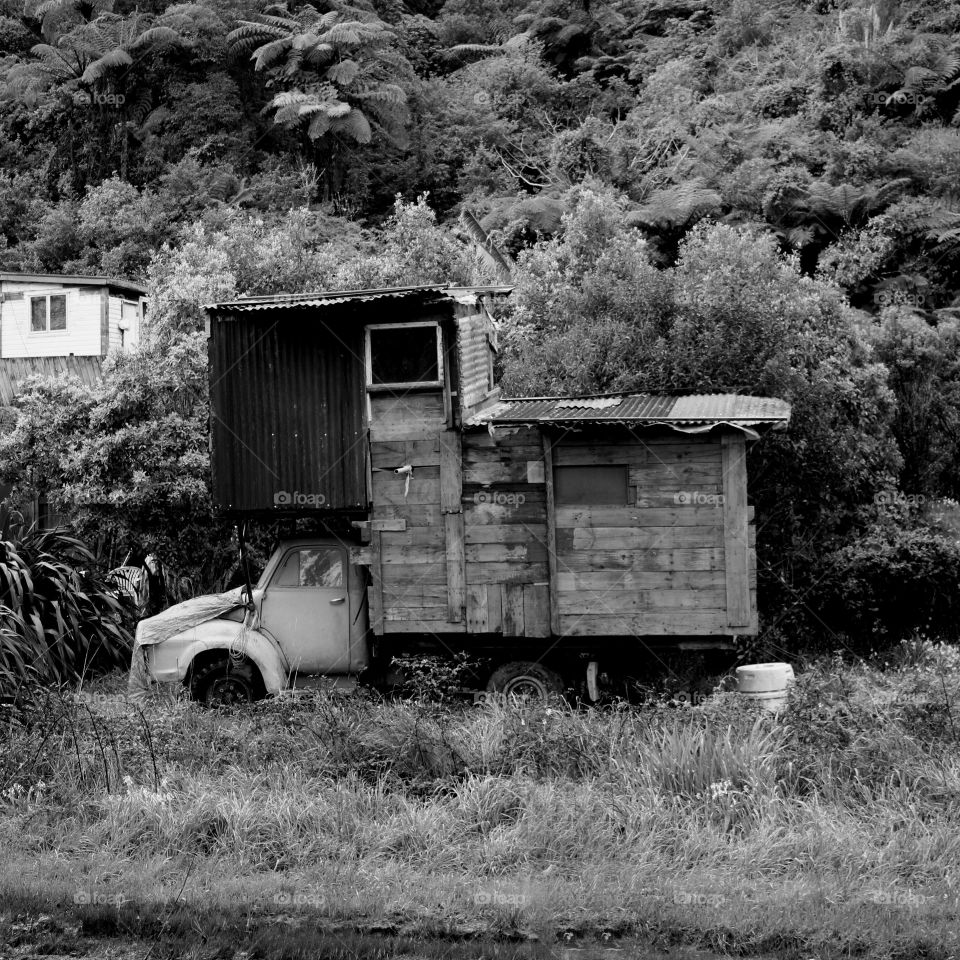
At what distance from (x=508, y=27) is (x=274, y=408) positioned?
1675 inches

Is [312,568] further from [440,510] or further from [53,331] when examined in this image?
[53,331]

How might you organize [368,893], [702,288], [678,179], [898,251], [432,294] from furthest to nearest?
1. [678,179]
2. [898,251]
3. [702,288]
4. [432,294]
5. [368,893]

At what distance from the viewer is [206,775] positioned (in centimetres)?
804

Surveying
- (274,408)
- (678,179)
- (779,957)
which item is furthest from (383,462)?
(678,179)

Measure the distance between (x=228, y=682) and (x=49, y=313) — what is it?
1662 cm

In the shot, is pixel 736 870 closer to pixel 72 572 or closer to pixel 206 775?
pixel 206 775

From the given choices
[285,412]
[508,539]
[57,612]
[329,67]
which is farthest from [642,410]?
[329,67]

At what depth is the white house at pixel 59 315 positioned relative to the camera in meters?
24.5

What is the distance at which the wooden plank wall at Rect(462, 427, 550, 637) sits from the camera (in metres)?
10.3

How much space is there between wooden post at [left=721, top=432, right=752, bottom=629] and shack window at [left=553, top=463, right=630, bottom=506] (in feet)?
2.90

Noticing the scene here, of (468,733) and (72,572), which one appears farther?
(72,572)

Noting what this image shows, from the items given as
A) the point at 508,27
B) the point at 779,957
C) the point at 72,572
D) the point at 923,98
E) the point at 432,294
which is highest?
the point at 508,27

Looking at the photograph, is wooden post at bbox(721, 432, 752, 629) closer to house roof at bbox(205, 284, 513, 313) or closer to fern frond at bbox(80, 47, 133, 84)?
house roof at bbox(205, 284, 513, 313)

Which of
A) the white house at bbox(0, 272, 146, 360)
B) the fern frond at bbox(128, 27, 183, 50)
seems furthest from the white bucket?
the fern frond at bbox(128, 27, 183, 50)
